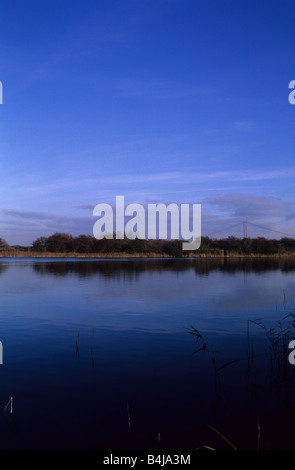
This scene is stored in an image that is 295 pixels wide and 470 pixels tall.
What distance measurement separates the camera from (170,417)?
5.34 m

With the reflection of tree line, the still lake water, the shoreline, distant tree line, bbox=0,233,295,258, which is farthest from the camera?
distant tree line, bbox=0,233,295,258

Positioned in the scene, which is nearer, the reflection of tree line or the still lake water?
the still lake water

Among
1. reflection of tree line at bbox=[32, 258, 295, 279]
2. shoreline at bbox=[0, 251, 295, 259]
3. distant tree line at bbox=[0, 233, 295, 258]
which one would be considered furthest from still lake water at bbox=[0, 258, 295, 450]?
distant tree line at bbox=[0, 233, 295, 258]

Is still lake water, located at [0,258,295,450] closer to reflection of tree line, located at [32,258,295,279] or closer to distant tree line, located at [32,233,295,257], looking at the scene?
reflection of tree line, located at [32,258,295,279]

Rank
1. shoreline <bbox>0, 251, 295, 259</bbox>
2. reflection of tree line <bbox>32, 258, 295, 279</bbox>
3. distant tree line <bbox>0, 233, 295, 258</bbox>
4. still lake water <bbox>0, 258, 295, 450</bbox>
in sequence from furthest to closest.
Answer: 1. distant tree line <bbox>0, 233, 295, 258</bbox>
2. shoreline <bbox>0, 251, 295, 259</bbox>
3. reflection of tree line <bbox>32, 258, 295, 279</bbox>
4. still lake water <bbox>0, 258, 295, 450</bbox>

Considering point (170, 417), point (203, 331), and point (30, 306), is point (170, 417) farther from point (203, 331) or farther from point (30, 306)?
point (30, 306)

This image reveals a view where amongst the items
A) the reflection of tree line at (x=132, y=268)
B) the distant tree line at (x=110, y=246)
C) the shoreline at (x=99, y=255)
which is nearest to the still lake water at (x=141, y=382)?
the reflection of tree line at (x=132, y=268)

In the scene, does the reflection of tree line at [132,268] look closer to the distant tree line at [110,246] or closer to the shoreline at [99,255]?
the shoreline at [99,255]

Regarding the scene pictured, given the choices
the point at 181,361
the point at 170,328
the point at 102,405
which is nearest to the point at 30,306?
the point at 170,328

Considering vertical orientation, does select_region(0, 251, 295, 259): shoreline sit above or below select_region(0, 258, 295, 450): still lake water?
above

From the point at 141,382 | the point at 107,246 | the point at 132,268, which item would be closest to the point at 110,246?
the point at 107,246

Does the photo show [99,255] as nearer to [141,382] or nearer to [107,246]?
[107,246]

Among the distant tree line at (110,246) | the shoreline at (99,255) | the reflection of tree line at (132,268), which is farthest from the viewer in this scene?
the distant tree line at (110,246)

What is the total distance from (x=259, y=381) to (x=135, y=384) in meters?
2.30
